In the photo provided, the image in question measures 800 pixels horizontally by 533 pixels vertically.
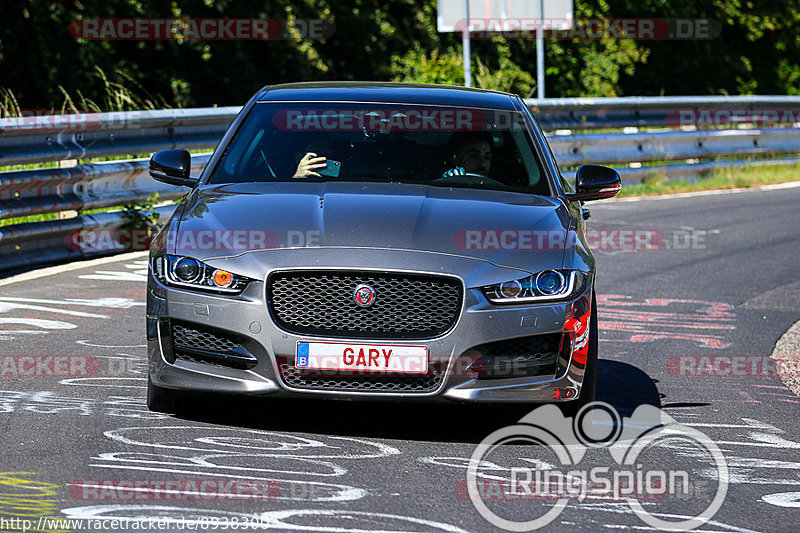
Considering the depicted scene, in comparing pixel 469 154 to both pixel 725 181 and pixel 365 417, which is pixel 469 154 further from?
pixel 725 181

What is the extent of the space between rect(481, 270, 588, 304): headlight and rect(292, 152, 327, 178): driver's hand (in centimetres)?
140

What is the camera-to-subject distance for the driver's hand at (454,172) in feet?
21.8

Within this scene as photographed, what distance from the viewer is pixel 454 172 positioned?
6.67 meters

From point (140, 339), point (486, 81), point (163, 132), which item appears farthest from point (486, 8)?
point (140, 339)

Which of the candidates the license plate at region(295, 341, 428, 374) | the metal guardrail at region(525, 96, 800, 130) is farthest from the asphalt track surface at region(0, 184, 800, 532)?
the metal guardrail at region(525, 96, 800, 130)

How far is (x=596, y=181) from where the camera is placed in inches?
269

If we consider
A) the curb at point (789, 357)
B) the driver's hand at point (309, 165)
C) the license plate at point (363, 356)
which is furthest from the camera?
the curb at point (789, 357)

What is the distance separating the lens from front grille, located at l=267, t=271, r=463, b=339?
543cm

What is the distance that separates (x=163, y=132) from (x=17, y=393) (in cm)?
601
